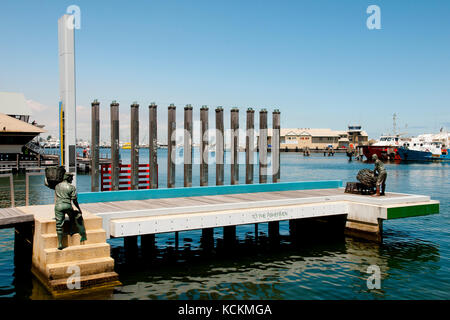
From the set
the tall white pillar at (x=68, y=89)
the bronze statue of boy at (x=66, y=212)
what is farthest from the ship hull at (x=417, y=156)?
the bronze statue of boy at (x=66, y=212)

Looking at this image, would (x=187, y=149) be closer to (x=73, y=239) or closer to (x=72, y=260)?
(x=73, y=239)

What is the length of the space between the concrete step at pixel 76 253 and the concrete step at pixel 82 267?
10 centimetres

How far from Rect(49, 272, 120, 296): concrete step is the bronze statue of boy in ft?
2.86

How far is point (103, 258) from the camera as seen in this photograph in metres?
10.9

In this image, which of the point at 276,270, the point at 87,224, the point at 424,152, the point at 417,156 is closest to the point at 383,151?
the point at 417,156

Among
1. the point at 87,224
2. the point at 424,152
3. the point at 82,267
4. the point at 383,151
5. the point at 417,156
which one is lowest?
the point at 82,267

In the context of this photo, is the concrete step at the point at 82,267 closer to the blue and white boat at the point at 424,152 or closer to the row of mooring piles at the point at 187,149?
the row of mooring piles at the point at 187,149

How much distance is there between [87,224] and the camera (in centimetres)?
1102

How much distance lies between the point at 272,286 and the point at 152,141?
7651 mm

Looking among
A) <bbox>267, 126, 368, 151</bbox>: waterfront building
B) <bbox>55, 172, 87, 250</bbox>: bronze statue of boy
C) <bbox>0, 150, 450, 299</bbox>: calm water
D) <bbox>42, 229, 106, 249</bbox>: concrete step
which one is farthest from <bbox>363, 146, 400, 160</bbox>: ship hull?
<bbox>55, 172, 87, 250</bbox>: bronze statue of boy

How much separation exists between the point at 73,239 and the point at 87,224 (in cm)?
57
